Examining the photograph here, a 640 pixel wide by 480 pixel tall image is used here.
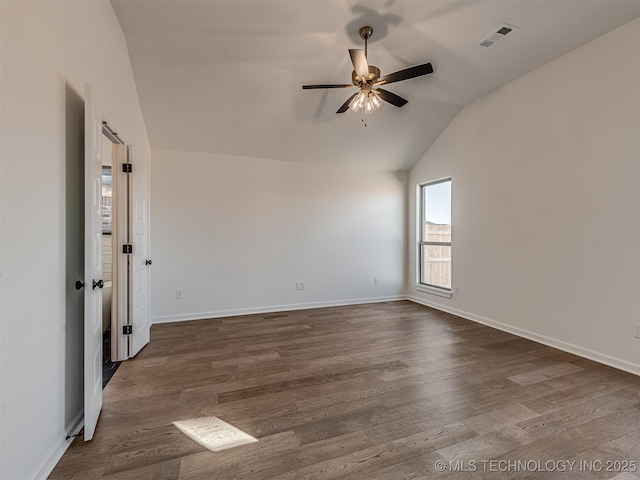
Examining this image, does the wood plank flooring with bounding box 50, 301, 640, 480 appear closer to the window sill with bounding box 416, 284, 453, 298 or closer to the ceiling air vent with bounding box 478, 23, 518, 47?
the window sill with bounding box 416, 284, 453, 298

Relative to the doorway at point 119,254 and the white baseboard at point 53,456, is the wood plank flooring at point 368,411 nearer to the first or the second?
the white baseboard at point 53,456

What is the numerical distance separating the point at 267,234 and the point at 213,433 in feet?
10.2

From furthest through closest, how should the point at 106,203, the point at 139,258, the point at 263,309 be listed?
the point at 263,309, the point at 106,203, the point at 139,258

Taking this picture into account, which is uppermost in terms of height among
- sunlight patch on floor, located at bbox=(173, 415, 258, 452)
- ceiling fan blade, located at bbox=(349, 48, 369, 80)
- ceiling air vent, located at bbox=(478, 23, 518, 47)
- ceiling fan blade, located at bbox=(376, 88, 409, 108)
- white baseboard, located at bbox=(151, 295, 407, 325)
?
ceiling air vent, located at bbox=(478, 23, 518, 47)

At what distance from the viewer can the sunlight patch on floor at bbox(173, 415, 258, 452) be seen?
5.55 feet

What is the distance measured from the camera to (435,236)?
5.11m

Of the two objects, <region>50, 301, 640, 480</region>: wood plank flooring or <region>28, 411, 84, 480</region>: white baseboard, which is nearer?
<region>28, 411, 84, 480</region>: white baseboard

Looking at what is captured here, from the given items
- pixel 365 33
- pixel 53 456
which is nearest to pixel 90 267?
pixel 53 456

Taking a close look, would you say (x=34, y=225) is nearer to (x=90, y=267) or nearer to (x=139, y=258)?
(x=90, y=267)

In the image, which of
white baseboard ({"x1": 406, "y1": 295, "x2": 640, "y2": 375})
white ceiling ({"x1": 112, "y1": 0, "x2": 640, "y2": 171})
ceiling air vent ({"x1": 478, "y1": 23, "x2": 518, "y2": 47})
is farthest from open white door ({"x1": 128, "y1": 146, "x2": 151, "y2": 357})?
white baseboard ({"x1": 406, "y1": 295, "x2": 640, "y2": 375})

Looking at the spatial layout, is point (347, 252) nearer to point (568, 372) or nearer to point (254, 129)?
point (254, 129)

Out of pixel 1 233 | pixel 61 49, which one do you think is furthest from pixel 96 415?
pixel 61 49

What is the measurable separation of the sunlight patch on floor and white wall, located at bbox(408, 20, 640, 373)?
3.35m

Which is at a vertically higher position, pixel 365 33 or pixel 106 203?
pixel 365 33
